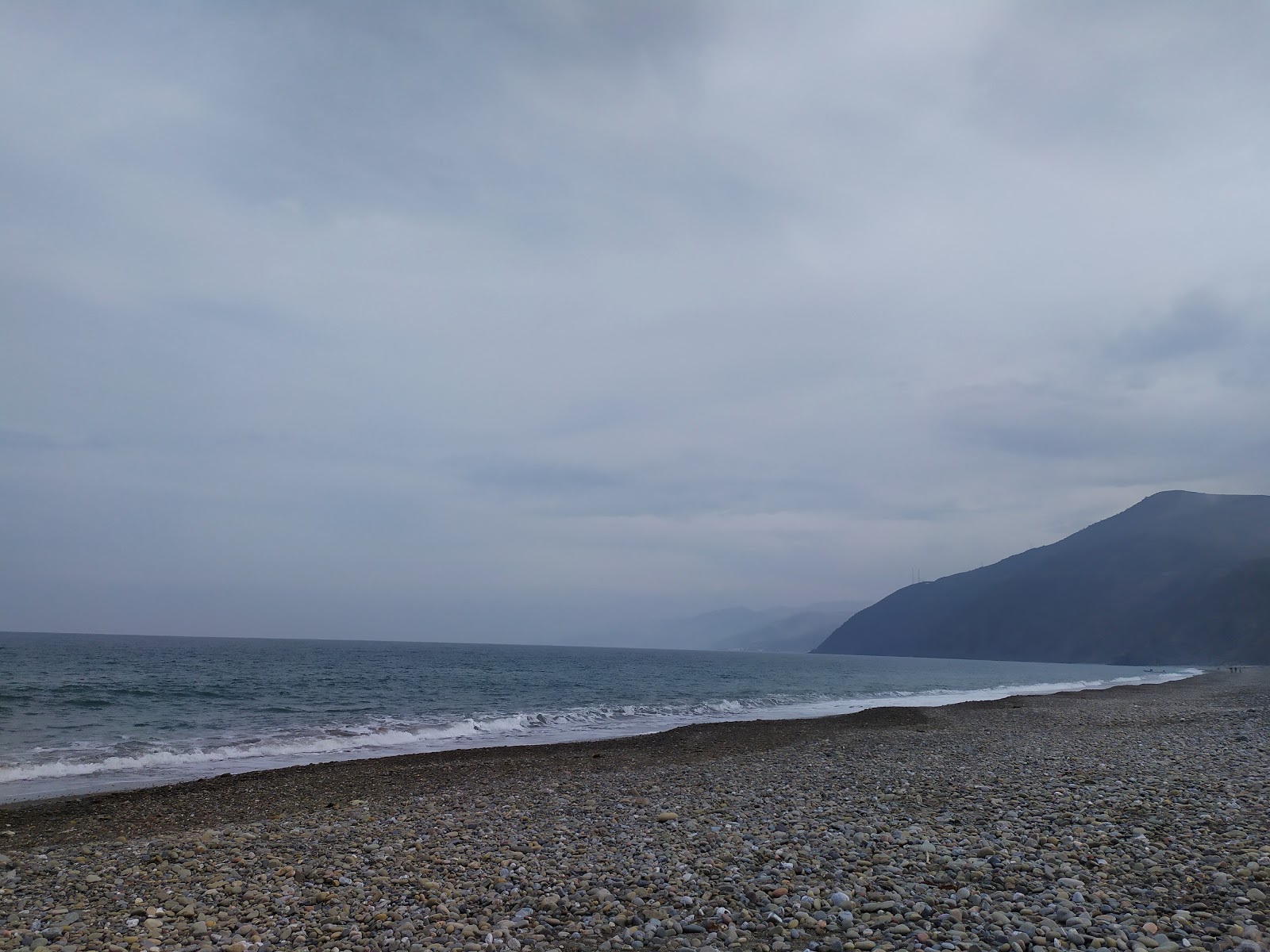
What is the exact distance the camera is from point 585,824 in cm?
1087

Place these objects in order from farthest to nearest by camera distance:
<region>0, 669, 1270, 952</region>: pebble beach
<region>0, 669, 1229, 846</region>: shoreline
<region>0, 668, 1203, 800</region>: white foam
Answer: <region>0, 668, 1203, 800</region>: white foam
<region>0, 669, 1229, 846</region>: shoreline
<region>0, 669, 1270, 952</region>: pebble beach

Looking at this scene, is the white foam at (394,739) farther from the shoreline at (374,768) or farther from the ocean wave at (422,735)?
the shoreline at (374,768)

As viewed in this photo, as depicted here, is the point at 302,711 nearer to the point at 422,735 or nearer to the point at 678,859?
the point at 422,735

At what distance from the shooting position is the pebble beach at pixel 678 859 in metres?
6.43

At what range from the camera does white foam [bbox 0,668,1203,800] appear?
730 inches

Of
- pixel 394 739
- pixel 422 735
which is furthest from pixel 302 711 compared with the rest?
pixel 394 739

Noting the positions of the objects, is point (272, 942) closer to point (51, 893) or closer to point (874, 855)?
point (51, 893)

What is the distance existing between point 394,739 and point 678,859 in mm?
19915

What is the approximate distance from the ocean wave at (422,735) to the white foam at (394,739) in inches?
1.1

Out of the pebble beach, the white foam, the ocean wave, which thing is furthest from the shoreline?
the ocean wave

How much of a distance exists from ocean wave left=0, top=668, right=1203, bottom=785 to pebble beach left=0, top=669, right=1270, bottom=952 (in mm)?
5474

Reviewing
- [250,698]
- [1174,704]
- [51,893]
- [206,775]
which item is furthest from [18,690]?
[1174,704]

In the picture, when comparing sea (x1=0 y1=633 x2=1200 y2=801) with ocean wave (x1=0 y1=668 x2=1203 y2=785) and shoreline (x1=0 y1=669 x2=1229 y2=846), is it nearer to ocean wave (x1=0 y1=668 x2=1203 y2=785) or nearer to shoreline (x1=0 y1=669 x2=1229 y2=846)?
ocean wave (x1=0 y1=668 x2=1203 y2=785)

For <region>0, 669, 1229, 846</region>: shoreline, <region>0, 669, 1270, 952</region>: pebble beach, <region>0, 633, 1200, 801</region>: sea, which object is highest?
<region>0, 669, 1270, 952</region>: pebble beach
